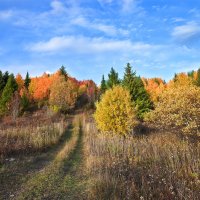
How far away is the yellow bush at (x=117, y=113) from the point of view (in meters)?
16.8

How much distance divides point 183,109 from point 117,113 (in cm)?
536

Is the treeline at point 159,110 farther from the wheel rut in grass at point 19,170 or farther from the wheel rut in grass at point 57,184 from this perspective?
the wheel rut in grass at point 57,184

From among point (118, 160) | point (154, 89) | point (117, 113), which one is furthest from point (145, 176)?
point (154, 89)

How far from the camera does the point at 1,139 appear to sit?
13.8 m

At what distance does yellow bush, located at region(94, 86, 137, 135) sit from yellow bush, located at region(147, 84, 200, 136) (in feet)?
10.8

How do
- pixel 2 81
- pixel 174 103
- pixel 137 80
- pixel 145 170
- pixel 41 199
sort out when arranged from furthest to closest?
pixel 2 81 → pixel 137 80 → pixel 174 103 → pixel 145 170 → pixel 41 199

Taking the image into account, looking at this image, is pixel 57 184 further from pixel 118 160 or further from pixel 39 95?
pixel 39 95

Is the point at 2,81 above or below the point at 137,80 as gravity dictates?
above

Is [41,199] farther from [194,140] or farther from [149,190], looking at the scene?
[194,140]

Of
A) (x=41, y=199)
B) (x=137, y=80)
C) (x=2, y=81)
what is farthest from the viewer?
(x=2, y=81)

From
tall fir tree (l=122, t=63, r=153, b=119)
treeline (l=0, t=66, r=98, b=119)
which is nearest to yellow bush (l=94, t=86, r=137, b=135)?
tall fir tree (l=122, t=63, r=153, b=119)

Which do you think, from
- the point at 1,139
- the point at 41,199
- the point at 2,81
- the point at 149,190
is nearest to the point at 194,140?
the point at 149,190

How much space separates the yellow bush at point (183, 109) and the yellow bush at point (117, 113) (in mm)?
3284

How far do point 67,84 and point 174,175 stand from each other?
43.1 metres
